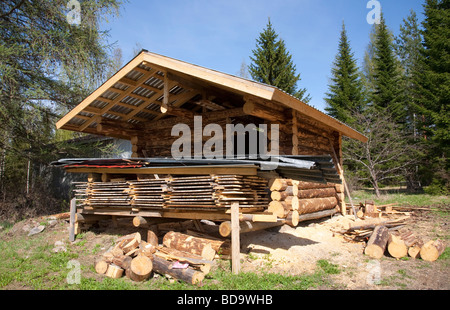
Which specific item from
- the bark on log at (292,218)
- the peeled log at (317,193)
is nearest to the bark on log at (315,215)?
the peeled log at (317,193)

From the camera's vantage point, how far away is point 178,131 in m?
10.0

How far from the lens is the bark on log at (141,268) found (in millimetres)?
5570

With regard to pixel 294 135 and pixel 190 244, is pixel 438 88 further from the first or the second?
pixel 190 244

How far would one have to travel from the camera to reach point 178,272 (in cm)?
548

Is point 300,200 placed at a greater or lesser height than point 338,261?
greater

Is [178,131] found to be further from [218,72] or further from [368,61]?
[368,61]

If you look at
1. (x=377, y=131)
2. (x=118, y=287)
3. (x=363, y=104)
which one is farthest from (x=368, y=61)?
(x=118, y=287)

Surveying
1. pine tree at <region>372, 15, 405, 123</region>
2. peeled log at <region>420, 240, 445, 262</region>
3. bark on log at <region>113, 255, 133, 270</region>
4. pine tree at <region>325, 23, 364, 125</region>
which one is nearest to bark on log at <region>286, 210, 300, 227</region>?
peeled log at <region>420, 240, 445, 262</region>

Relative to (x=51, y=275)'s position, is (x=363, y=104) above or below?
above

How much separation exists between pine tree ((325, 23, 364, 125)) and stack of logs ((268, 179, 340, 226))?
16.0 m

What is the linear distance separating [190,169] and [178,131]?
3.76 m

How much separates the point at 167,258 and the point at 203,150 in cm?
414

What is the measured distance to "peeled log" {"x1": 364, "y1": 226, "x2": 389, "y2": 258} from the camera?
264 inches

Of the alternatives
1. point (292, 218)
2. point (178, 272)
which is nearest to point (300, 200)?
point (292, 218)
